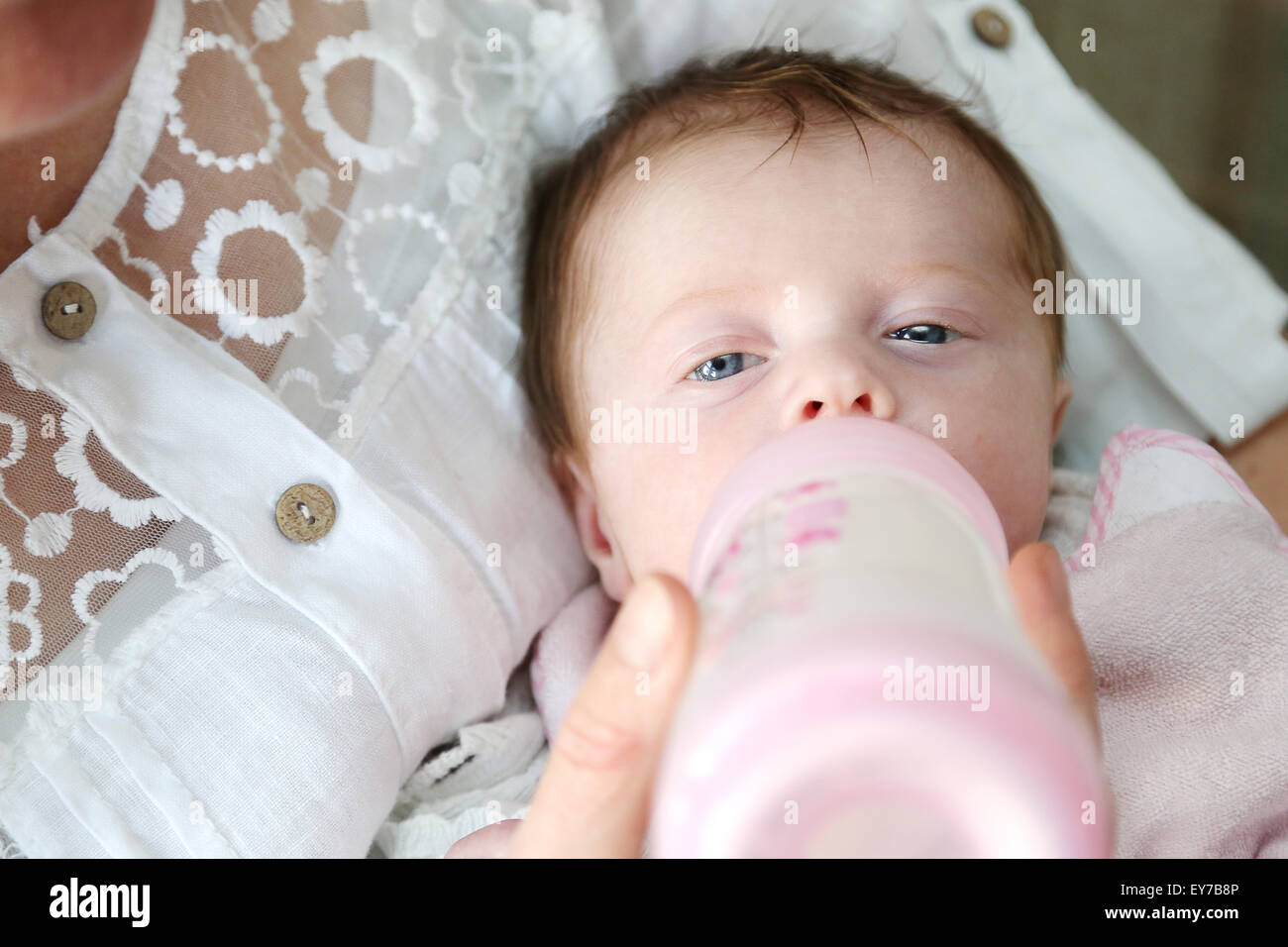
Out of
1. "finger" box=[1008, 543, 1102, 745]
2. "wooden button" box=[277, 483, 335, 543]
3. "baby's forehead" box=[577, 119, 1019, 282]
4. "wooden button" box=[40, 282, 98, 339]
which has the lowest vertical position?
"wooden button" box=[277, 483, 335, 543]

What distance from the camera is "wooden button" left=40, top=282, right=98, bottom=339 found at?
3.00 feet

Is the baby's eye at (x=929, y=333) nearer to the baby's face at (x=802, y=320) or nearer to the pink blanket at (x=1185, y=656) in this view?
the baby's face at (x=802, y=320)

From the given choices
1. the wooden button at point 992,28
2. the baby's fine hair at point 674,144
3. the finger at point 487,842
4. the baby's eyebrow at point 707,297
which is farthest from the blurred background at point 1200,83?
the finger at point 487,842

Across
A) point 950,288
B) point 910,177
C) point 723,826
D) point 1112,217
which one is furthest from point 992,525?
point 1112,217

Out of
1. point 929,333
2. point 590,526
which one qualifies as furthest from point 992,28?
point 590,526

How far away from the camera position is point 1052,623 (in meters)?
0.60

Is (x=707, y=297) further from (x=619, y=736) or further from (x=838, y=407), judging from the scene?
(x=619, y=736)

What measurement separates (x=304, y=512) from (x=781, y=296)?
1.58 feet

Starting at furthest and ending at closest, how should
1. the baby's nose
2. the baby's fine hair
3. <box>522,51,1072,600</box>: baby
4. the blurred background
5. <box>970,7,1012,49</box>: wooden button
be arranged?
1. the blurred background
2. <box>970,7,1012,49</box>: wooden button
3. the baby's fine hair
4. <box>522,51,1072,600</box>: baby
5. the baby's nose

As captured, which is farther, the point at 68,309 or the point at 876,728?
the point at 68,309

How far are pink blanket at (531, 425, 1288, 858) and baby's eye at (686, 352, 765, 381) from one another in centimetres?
35

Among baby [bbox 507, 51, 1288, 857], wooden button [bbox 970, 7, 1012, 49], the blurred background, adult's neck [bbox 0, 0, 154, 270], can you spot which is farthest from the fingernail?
the blurred background

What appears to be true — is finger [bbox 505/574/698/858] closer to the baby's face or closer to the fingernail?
the fingernail
